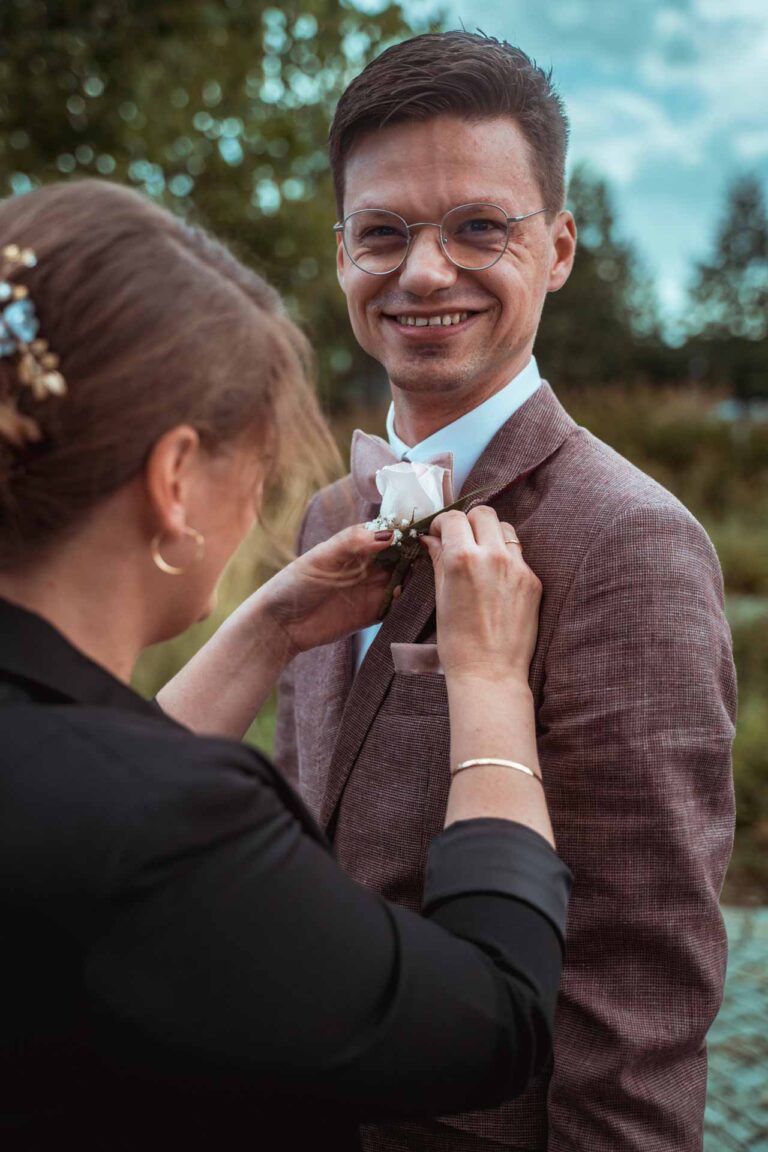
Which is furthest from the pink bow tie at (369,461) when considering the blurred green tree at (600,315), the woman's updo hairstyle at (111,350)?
the blurred green tree at (600,315)

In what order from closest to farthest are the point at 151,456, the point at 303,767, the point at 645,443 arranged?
the point at 151,456, the point at 303,767, the point at 645,443

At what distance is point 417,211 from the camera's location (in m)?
1.92

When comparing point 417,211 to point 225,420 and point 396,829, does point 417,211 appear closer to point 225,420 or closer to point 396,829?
point 225,420

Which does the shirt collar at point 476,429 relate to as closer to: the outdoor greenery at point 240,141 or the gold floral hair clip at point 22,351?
the gold floral hair clip at point 22,351

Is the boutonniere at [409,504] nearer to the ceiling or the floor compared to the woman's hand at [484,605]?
nearer to the ceiling

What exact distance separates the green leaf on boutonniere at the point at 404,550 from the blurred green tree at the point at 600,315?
33.1 meters

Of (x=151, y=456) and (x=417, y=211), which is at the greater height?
(x=417, y=211)

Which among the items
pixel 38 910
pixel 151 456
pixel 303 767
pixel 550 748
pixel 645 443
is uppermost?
pixel 151 456

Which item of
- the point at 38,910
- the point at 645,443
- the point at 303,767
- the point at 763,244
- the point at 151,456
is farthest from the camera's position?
the point at 763,244

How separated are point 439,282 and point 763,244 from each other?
59.2m

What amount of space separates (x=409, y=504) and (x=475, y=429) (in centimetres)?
31

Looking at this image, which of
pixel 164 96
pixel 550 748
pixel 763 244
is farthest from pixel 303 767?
pixel 763 244

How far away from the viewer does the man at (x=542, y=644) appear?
160cm

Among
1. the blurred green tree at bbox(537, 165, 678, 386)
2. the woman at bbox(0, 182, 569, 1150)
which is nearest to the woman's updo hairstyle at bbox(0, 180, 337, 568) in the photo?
the woman at bbox(0, 182, 569, 1150)
